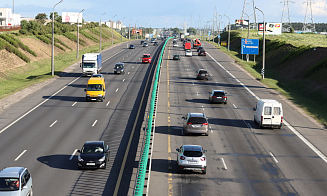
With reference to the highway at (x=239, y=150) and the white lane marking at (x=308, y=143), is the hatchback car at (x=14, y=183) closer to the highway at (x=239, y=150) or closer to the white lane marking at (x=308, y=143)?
the highway at (x=239, y=150)

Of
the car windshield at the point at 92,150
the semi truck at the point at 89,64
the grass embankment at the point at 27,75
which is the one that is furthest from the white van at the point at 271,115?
the semi truck at the point at 89,64

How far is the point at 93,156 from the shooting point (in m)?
23.9

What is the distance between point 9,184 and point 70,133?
1503cm

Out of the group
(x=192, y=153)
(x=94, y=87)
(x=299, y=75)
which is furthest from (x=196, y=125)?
(x=299, y=75)

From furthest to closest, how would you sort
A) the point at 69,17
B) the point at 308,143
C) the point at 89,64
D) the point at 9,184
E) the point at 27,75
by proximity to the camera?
the point at 69,17, the point at 27,75, the point at 89,64, the point at 308,143, the point at 9,184

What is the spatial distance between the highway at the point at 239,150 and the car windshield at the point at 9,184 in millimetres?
6483

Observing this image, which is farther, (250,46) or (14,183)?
(250,46)

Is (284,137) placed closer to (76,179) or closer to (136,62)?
(76,179)

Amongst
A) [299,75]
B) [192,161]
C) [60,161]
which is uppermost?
[299,75]

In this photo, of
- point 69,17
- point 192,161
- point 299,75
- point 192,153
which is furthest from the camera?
point 69,17

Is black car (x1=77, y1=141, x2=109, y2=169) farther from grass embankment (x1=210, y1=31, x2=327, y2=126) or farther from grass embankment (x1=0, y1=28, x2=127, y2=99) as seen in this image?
grass embankment (x1=0, y1=28, x2=127, y2=99)

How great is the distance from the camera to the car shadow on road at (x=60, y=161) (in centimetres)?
2442

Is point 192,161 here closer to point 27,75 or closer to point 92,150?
point 92,150

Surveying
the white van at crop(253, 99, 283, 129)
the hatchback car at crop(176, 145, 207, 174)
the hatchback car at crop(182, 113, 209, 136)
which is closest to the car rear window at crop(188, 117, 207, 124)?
the hatchback car at crop(182, 113, 209, 136)
